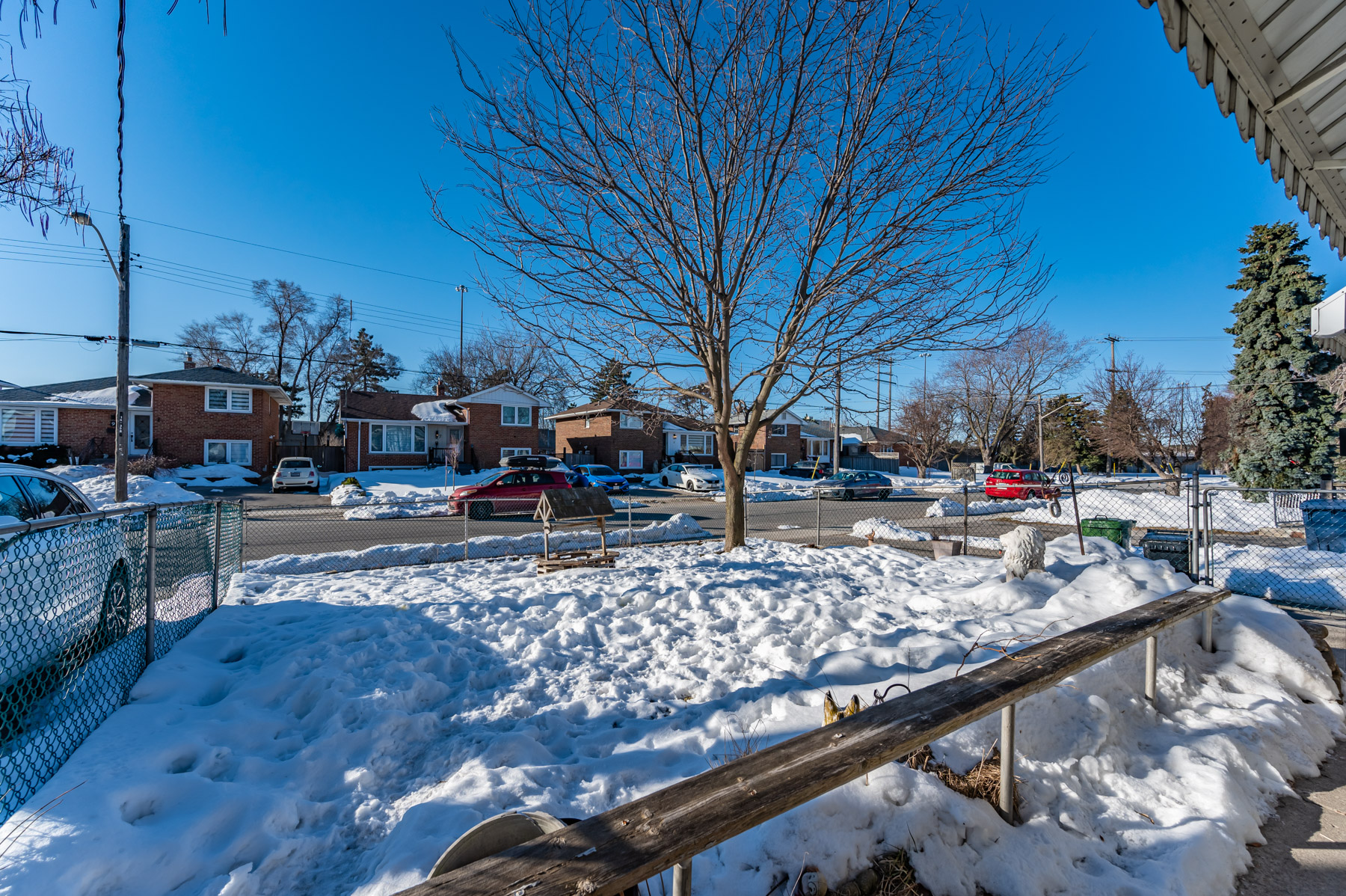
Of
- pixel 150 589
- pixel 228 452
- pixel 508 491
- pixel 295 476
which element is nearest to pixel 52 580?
pixel 150 589

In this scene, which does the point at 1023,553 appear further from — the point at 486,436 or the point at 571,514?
the point at 486,436

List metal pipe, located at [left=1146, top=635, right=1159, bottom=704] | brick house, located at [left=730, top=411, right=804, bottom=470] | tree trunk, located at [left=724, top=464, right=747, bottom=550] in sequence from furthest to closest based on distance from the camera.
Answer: brick house, located at [left=730, top=411, right=804, bottom=470], tree trunk, located at [left=724, top=464, right=747, bottom=550], metal pipe, located at [left=1146, top=635, right=1159, bottom=704]

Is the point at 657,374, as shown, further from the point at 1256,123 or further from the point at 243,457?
the point at 243,457

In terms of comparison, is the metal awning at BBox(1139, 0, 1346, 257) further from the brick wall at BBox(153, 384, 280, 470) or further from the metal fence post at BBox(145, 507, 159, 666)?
the brick wall at BBox(153, 384, 280, 470)

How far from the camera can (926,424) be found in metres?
42.9

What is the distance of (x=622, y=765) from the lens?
355cm

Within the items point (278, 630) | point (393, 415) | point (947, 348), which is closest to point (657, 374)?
point (947, 348)

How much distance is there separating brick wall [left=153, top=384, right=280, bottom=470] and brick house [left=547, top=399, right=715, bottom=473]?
18867mm

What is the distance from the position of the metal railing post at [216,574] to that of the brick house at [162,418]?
32.4 metres

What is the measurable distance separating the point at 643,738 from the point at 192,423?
38.1m

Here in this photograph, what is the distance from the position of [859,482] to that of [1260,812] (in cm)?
2636

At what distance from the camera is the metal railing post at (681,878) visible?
187 cm

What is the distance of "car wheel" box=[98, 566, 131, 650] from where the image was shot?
12.8 ft

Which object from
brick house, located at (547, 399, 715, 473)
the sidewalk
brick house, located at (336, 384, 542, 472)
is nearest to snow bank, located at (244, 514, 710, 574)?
the sidewalk
